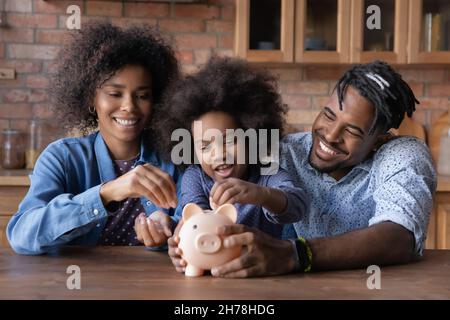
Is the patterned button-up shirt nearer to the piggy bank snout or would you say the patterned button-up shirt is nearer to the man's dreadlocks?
the man's dreadlocks

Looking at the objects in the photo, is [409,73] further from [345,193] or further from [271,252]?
[271,252]

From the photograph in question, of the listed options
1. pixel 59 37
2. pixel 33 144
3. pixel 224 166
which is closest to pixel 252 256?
pixel 224 166

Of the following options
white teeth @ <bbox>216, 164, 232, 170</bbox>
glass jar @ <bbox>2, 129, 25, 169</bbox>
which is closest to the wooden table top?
white teeth @ <bbox>216, 164, 232, 170</bbox>

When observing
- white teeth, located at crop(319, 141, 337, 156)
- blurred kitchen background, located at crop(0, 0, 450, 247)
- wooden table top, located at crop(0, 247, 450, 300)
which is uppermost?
blurred kitchen background, located at crop(0, 0, 450, 247)

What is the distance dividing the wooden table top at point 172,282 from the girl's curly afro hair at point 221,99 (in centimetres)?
35

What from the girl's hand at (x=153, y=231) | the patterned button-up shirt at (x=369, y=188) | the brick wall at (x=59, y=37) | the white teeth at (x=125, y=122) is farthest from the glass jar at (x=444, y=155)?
the girl's hand at (x=153, y=231)

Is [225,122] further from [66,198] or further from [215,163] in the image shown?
[66,198]

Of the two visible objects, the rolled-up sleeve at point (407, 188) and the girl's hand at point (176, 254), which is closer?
the girl's hand at point (176, 254)

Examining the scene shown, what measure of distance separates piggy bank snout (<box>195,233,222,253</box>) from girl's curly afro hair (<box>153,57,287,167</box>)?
43 centimetres

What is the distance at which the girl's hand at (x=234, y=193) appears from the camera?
1.18 meters

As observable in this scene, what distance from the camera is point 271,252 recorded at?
1176mm

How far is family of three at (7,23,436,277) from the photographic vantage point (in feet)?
4.20

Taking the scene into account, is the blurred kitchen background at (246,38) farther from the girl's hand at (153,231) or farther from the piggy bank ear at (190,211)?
the piggy bank ear at (190,211)
